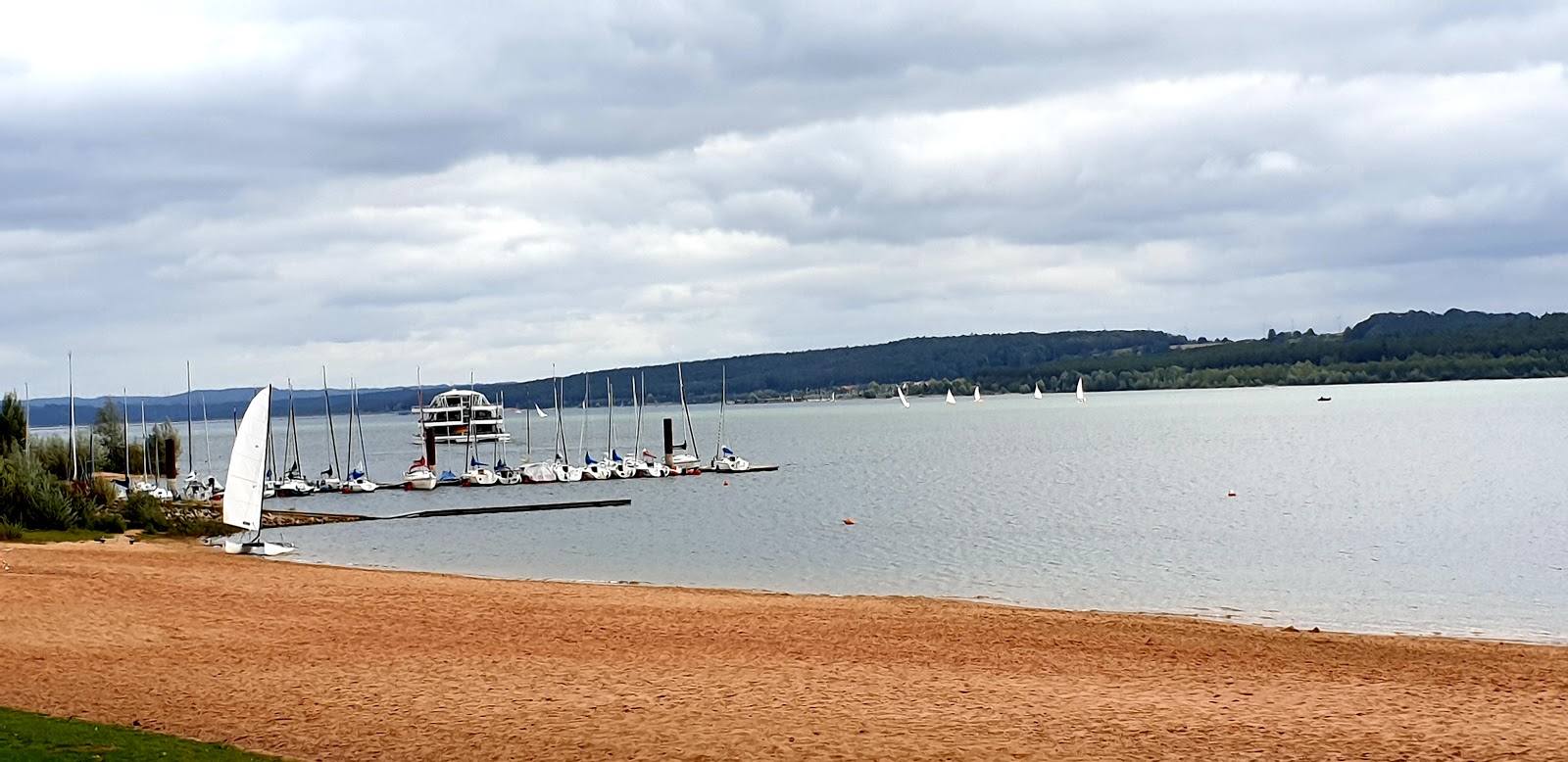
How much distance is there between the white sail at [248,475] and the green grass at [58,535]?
3511 mm

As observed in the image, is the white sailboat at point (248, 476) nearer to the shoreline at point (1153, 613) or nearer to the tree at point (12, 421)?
the shoreline at point (1153, 613)

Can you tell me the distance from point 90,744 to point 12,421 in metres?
56.2

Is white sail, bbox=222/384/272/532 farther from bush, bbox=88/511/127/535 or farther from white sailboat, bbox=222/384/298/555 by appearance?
bush, bbox=88/511/127/535

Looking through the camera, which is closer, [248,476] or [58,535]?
[58,535]

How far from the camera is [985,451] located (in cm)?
10325

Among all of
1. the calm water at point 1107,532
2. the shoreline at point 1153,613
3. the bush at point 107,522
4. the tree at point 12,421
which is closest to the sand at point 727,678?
the shoreline at point 1153,613

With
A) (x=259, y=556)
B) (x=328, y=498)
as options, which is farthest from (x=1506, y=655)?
(x=328, y=498)

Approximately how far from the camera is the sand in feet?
43.3

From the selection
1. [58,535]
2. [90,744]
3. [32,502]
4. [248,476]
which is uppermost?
[248,476]

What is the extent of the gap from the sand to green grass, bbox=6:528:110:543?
1005 centimetres

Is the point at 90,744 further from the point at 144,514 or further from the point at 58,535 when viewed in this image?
the point at 144,514

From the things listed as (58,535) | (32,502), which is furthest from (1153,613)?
(32,502)

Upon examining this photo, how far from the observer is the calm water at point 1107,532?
30.3 m

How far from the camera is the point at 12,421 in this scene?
6047cm
